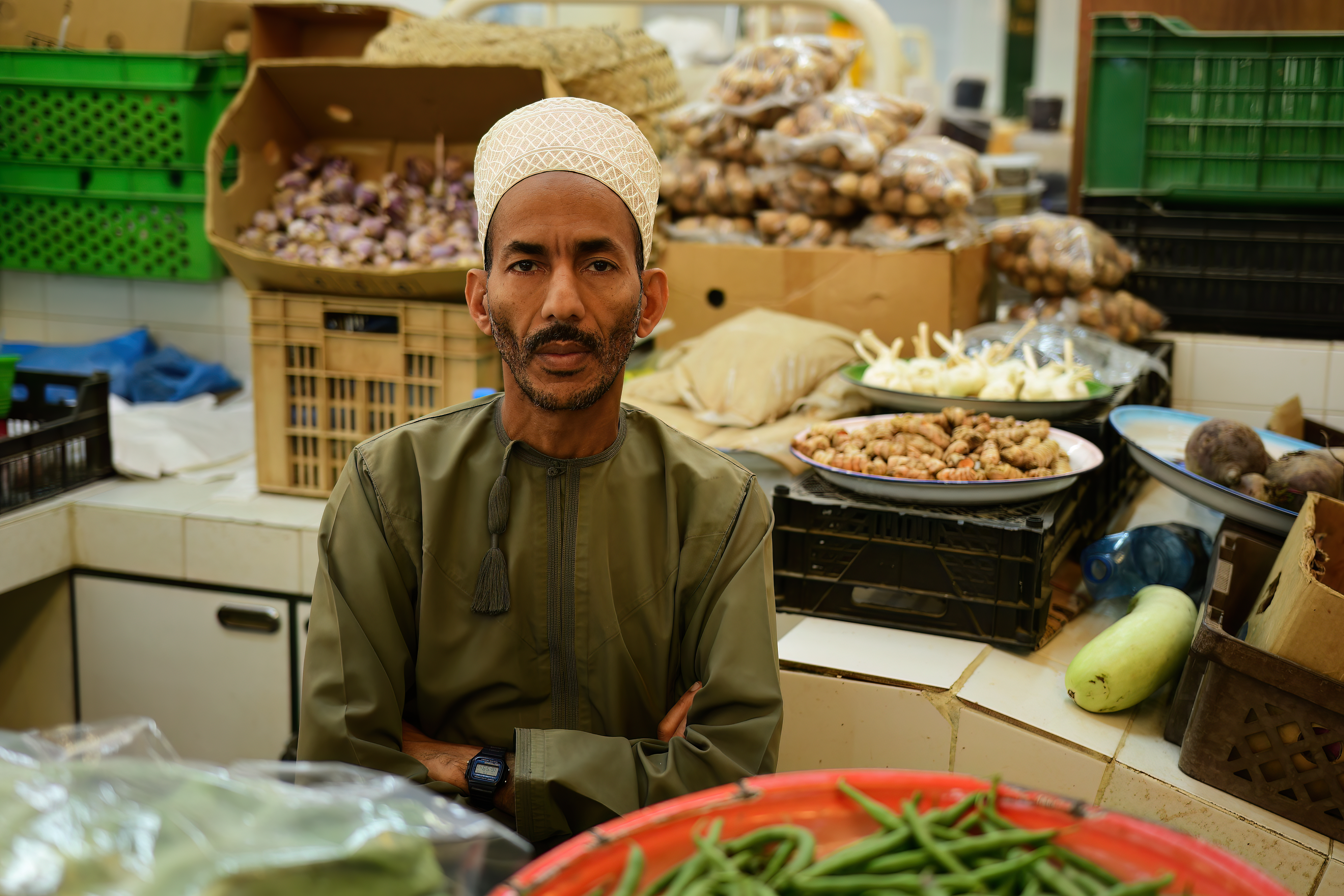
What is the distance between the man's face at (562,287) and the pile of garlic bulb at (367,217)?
4.83 feet

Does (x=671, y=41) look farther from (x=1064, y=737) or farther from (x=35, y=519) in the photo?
(x=1064, y=737)

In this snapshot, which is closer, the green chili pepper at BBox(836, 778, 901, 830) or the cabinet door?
Answer: the green chili pepper at BBox(836, 778, 901, 830)

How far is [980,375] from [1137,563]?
616 millimetres

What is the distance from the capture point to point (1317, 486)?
2143mm

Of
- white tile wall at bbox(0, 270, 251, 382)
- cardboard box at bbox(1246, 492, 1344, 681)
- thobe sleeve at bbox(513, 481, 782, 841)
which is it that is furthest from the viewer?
white tile wall at bbox(0, 270, 251, 382)

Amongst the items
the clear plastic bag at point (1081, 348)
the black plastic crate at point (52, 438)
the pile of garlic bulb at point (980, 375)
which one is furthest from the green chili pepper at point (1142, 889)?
the black plastic crate at point (52, 438)

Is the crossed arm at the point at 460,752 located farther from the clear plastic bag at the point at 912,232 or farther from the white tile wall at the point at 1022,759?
the clear plastic bag at the point at 912,232

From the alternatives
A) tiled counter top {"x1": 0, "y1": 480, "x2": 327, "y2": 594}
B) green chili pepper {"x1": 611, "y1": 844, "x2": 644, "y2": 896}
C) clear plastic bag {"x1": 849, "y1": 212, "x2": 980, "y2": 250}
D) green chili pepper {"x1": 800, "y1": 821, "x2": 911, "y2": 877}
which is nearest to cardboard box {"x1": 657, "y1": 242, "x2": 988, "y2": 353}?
clear plastic bag {"x1": 849, "y1": 212, "x2": 980, "y2": 250}

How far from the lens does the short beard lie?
Result: 1.54m

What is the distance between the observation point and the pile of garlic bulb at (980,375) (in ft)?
8.99

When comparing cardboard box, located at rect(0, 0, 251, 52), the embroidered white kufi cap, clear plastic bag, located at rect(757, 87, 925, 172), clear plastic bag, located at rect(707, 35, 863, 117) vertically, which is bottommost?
the embroidered white kufi cap

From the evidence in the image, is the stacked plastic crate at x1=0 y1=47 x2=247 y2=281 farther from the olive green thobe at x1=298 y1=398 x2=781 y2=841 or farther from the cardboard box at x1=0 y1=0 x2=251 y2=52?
the olive green thobe at x1=298 y1=398 x2=781 y2=841

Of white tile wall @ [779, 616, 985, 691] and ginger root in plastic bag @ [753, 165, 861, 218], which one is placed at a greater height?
ginger root in plastic bag @ [753, 165, 861, 218]

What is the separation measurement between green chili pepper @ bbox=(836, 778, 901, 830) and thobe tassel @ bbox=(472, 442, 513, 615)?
0.66 metres
